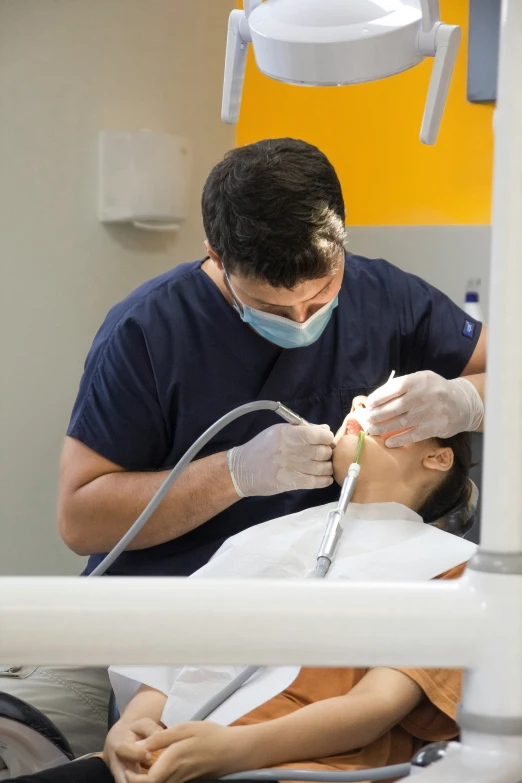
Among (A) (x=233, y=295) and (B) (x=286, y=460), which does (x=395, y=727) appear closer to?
(B) (x=286, y=460)

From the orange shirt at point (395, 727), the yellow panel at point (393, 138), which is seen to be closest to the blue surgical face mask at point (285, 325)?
the orange shirt at point (395, 727)

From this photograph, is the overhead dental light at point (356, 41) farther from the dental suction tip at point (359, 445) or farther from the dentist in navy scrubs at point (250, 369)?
the dental suction tip at point (359, 445)

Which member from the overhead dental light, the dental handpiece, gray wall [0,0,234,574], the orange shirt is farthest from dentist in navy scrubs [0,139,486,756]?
gray wall [0,0,234,574]

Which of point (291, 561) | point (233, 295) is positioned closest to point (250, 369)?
point (233, 295)

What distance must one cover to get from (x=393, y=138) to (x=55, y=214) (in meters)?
1.04

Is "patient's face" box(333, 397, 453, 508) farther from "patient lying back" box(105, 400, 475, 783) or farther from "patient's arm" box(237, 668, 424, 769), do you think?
"patient's arm" box(237, 668, 424, 769)

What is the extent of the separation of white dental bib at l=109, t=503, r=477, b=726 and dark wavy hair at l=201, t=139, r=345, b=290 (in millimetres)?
405

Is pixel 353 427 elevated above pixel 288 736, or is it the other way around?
pixel 353 427

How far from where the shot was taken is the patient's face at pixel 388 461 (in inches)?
60.2

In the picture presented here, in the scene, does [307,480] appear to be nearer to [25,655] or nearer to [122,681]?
[122,681]

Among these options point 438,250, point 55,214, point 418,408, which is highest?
point 55,214

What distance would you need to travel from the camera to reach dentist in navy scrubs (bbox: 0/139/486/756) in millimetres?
1480

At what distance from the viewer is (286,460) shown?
1511mm

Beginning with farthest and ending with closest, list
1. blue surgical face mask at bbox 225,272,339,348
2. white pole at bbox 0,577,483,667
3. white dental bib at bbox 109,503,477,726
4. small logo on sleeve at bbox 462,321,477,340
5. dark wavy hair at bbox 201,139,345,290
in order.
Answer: small logo on sleeve at bbox 462,321,477,340 < blue surgical face mask at bbox 225,272,339,348 < dark wavy hair at bbox 201,139,345,290 < white dental bib at bbox 109,503,477,726 < white pole at bbox 0,577,483,667
